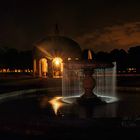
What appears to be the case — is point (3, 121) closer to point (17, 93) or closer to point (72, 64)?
point (72, 64)

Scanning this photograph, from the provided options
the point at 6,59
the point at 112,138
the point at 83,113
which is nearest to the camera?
the point at 112,138

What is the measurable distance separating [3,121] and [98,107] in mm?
5699

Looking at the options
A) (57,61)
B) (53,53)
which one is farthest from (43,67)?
(53,53)

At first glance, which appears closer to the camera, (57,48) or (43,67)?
(57,48)

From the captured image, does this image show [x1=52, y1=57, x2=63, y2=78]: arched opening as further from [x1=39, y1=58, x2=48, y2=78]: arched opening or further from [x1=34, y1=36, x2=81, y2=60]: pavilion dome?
[x1=39, y1=58, x2=48, y2=78]: arched opening

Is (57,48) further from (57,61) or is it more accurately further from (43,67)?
(43,67)

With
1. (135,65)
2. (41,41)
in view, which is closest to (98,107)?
(41,41)

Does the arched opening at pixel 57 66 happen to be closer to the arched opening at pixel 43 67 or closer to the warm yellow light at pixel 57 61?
the warm yellow light at pixel 57 61

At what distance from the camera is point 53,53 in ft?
170

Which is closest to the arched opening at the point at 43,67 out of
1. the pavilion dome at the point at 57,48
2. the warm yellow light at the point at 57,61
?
the pavilion dome at the point at 57,48

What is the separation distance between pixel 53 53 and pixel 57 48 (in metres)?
0.97

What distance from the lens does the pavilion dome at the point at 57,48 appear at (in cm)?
5203

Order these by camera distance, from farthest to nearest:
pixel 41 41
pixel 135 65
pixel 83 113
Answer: pixel 135 65 → pixel 41 41 → pixel 83 113

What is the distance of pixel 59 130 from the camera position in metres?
8.52
